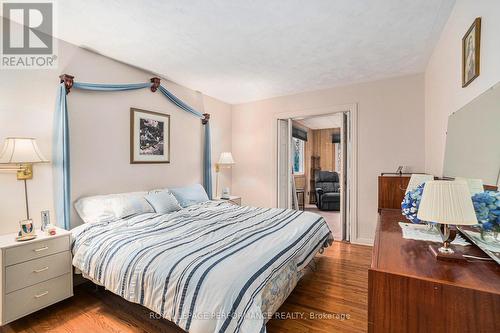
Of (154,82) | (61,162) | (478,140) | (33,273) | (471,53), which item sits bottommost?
(33,273)

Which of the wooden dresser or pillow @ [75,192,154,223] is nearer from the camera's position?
the wooden dresser

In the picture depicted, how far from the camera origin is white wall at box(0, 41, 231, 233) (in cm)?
222

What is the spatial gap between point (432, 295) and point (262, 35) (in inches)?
97.1

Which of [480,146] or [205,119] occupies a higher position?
[205,119]

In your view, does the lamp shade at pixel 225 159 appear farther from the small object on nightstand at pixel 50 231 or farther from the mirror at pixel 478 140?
the mirror at pixel 478 140

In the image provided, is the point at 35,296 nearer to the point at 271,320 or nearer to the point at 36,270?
the point at 36,270

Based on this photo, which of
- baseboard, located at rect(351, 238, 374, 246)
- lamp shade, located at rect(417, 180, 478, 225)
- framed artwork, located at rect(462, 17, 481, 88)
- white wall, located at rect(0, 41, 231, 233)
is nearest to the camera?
lamp shade, located at rect(417, 180, 478, 225)

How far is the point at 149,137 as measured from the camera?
342 centimetres

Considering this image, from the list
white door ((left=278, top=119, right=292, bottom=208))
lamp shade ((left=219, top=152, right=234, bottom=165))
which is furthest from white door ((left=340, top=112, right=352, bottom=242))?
lamp shade ((left=219, top=152, right=234, bottom=165))

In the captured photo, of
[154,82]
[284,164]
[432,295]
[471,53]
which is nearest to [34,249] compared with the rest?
[154,82]

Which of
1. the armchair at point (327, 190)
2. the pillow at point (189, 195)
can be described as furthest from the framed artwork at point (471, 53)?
the armchair at point (327, 190)

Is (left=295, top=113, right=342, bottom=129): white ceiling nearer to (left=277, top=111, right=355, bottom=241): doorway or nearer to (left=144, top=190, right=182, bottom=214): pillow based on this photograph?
(left=277, top=111, right=355, bottom=241): doorway

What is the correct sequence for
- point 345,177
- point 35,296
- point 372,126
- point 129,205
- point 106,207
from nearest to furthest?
point 35,296 → point 106,207 → point 129,205 → point 372,126 → point 345,177
